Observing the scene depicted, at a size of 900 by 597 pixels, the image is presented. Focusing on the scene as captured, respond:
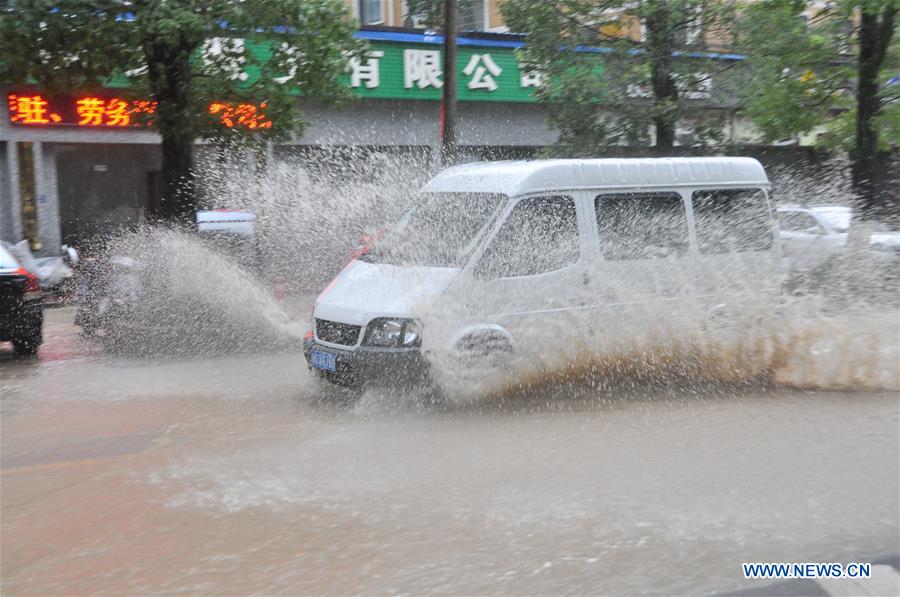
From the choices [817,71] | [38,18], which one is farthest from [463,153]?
[38,18]

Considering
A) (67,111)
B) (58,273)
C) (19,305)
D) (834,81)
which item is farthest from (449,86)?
(67,111)

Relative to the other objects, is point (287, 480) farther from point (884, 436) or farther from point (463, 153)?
point (463, 153)

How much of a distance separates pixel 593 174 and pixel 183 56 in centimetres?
612

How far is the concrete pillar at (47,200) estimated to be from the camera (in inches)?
716

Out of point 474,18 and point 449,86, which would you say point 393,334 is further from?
point 474,18

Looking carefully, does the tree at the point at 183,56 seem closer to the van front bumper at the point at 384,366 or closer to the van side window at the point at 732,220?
the van front bumper at the point at 384,366

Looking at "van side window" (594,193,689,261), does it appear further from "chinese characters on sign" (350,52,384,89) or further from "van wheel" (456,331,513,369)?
"chinese characters on sign" (350,52,384,89)

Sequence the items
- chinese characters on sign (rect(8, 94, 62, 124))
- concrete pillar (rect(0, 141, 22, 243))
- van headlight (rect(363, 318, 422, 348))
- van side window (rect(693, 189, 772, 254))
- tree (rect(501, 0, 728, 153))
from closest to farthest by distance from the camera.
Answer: van headlight (rect(363, 318, 422, 348)) → van side window (rect(693, 189, 772, 254)) → tree (rect(501, 0, 728, 153)) → chinese characters on sign (rect(8, 94, 62, 124)) → concrete pillar (rect(0, 141, 22, 243))

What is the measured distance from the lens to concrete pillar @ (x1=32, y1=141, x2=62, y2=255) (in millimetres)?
18177

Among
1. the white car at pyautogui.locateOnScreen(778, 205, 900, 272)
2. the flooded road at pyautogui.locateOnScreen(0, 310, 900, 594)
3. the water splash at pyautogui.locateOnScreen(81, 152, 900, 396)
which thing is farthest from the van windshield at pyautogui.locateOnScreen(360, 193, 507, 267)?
the white car at pyautogui.locateOnScreen(778, 205, 900, 272)

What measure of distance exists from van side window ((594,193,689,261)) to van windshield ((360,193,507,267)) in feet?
3.09

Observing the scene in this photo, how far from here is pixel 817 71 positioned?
12914mm

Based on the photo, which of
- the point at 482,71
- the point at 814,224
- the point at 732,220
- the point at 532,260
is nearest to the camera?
the point at 532,260

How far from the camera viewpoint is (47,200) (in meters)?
18.3
